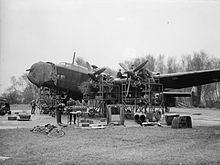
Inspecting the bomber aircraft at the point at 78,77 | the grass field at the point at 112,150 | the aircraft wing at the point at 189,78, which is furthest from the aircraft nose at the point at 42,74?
the grass field at the point at 112,150

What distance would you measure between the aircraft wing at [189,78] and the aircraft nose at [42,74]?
Answer: 28.4ft

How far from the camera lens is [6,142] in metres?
10.7

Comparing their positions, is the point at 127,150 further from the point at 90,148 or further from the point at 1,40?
the point at 1,40

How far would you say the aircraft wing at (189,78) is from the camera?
21141 millimetres

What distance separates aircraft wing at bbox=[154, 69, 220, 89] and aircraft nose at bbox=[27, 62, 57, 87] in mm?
8661

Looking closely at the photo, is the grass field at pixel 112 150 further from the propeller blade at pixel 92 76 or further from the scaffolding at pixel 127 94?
the propeller blade at pixel 92 76

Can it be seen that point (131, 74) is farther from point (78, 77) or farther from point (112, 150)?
point (112, 150)

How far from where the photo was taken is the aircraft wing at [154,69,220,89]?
2114 centimetres

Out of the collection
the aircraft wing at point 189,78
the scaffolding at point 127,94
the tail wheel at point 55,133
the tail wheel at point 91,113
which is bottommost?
the tail wheel at point 55,133

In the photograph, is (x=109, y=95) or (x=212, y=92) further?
Answer: (x=212, y=92)

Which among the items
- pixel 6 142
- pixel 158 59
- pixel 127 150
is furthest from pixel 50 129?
pixel 158 59

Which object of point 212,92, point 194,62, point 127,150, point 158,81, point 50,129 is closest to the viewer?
point 127,150

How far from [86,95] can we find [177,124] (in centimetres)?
1244

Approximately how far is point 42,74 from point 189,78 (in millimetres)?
11912
